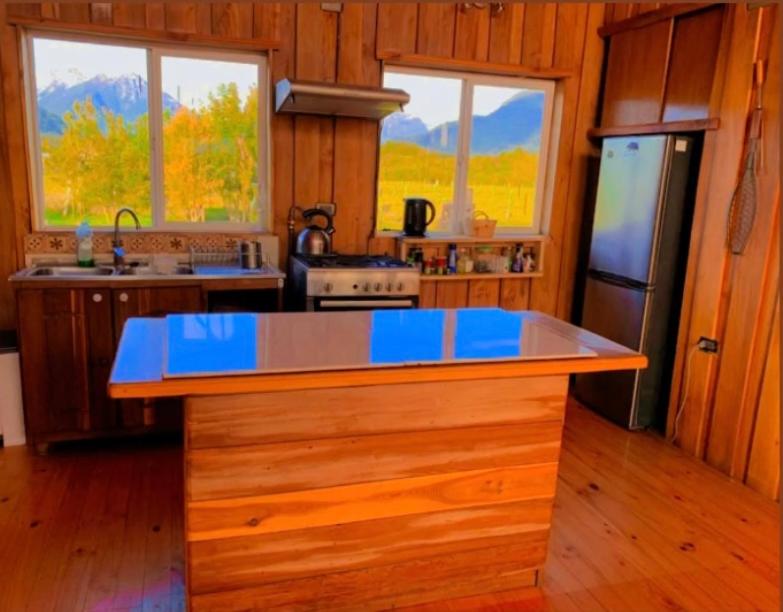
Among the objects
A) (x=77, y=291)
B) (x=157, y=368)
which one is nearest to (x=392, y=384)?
(x=157, y=368)

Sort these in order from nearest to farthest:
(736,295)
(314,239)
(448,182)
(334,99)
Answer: (736,295)
(334,99)
(314,239)
(448,182)

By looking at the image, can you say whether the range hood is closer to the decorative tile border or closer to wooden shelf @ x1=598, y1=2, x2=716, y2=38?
the decorative tile border

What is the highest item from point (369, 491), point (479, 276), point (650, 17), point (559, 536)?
point (650, 17)

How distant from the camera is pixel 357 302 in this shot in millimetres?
3260

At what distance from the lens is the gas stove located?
317 centimetres

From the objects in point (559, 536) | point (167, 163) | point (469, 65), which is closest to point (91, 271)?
point (167, 163)

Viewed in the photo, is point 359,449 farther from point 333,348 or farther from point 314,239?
point 314,239

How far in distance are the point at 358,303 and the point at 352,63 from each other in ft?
4.79

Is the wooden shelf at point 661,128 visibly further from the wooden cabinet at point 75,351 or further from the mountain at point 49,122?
the mountain at point 49,122

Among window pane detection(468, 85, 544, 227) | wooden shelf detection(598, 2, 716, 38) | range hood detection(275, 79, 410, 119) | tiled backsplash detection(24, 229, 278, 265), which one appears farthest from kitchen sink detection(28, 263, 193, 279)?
wooden shelf detection(598, 2, 716, 38)

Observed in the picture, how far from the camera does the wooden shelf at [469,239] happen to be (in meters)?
3.77

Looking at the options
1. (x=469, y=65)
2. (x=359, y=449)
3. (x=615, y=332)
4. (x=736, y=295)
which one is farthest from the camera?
(x=469, y=65)

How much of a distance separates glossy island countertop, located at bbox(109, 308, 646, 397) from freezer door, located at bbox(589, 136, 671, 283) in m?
1.46

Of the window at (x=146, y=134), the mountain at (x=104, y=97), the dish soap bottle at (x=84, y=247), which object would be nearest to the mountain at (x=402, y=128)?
the window at (x=146, y=134)
